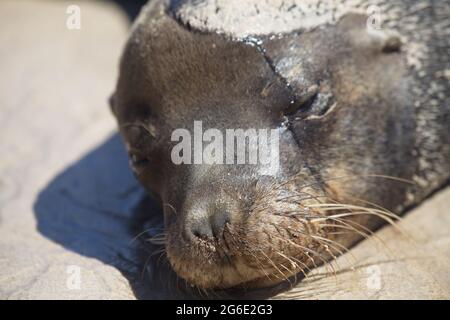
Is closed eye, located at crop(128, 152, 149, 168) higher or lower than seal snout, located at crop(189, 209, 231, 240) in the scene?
higher

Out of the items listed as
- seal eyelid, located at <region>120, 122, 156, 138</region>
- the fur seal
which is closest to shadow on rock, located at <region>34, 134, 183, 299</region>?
the fur seal

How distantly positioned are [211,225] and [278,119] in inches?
30.9

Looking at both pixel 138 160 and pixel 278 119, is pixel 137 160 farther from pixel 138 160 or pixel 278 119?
pixel 278 119

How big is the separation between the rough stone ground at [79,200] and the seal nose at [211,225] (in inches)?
24.1

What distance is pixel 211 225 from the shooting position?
3.61 m

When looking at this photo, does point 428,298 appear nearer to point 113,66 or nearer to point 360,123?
point 360,123

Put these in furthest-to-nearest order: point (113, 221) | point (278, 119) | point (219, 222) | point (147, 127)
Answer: point (113, 221)
point (147, 127)
point (278, 119)
point (219, 222)

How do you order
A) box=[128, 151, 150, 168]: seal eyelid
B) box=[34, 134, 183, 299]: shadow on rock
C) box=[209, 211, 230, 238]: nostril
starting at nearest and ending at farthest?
box=[209, 211, 230, 238]: nostril
box=[34, 134, 183, 299]: shadow on rock
box=[128, 151, 150, 168]: seal eyelid

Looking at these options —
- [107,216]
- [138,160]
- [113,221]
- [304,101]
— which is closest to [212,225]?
[304,101]

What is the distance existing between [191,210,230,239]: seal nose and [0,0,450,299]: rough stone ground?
0.61 meters

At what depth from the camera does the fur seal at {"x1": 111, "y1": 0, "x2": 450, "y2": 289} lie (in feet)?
12.2

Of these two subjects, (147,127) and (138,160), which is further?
(138,160)

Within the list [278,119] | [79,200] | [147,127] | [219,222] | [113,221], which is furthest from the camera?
[79,200]

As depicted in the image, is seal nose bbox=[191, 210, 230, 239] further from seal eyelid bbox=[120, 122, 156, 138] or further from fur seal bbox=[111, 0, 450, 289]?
seal eyelid bbox=[120, 122, 156, 138]
